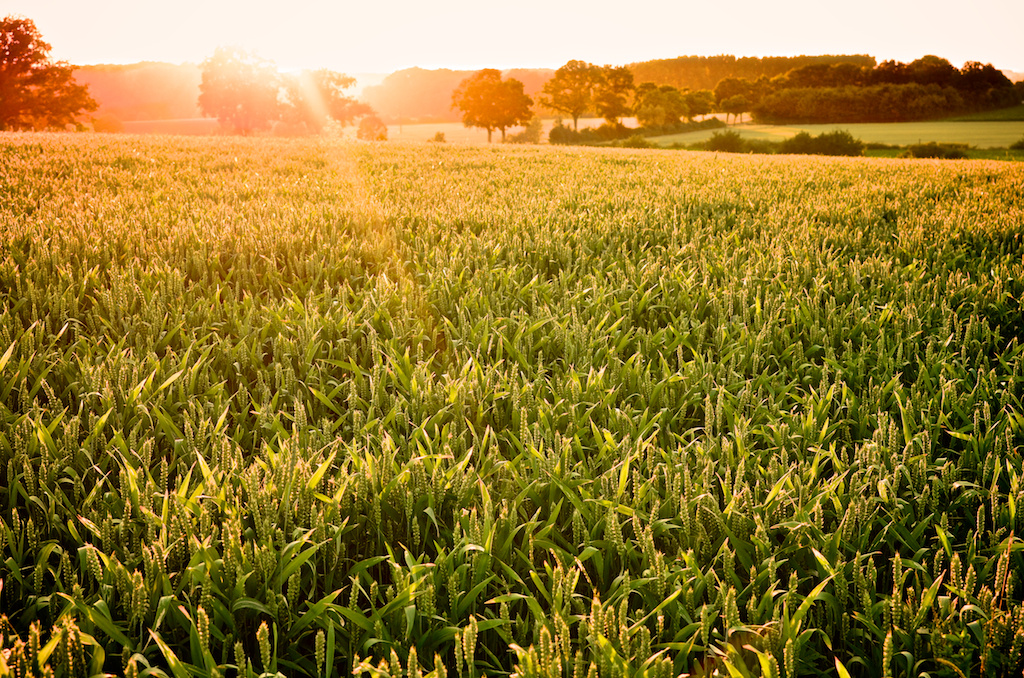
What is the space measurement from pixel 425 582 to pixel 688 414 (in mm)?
1455

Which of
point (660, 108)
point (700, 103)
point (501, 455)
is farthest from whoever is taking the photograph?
point (700, 103)

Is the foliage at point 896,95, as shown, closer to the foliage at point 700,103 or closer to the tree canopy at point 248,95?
the foliage at point 700,103

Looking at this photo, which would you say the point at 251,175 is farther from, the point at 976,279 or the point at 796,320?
the point at 976,279

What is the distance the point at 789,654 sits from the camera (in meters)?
1.20

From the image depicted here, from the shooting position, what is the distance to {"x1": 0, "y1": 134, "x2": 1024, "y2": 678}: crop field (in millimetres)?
1351

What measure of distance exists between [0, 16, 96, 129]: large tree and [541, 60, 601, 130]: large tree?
48.5 metres

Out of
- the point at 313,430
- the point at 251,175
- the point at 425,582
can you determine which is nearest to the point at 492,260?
the point at 313,430

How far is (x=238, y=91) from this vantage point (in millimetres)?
66688

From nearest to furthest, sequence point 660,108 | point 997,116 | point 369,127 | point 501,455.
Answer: point 501,455
point 997,116
point 660,108
point 369,127

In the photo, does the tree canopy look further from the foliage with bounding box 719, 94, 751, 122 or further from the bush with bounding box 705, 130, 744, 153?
the foliage with bounding box 719, 94, 751, 122

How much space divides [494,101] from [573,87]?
1385 centimetres

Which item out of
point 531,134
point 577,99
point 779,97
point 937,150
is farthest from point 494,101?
point 937,150

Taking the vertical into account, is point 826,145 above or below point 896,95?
below

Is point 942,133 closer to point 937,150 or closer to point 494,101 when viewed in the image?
point 937,150
